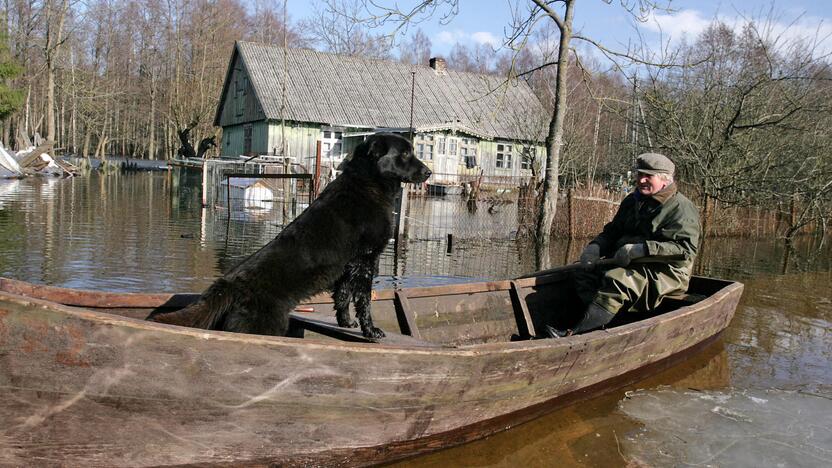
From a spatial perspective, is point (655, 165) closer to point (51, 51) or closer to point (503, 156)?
point (503, 156)

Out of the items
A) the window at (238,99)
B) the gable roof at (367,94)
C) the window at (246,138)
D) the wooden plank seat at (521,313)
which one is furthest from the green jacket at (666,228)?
the window at (238,99)

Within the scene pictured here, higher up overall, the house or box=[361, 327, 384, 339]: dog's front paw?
the house

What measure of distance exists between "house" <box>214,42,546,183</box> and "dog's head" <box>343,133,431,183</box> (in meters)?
27.2

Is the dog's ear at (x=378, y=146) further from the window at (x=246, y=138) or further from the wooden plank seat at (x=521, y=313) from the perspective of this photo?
the window at (x=246, y=138)

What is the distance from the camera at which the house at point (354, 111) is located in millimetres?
35719

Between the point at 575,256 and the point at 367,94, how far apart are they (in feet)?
87.0

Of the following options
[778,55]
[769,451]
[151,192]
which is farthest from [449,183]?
[769,451]

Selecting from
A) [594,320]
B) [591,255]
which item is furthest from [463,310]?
[591,255]

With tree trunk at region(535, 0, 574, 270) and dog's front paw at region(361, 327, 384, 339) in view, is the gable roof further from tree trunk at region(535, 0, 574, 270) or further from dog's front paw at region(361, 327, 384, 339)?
dog's front paw at region(361, 327, 384, 339)

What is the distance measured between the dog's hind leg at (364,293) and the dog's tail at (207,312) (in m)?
1.03

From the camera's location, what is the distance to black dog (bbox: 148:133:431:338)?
3996 millimetres

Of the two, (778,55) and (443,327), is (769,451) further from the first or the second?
(778,55)

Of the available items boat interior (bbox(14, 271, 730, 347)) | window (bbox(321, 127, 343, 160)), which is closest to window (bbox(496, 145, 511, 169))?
window (bbox(321, 127, 343, 160))

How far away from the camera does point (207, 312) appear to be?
3.90 meters
